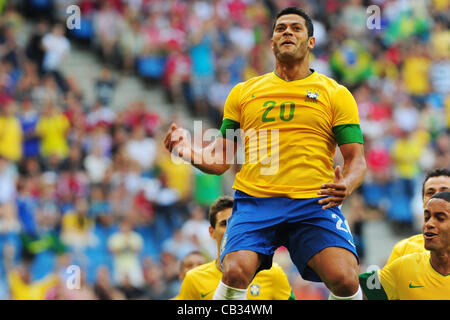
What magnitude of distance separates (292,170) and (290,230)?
1.23 feet

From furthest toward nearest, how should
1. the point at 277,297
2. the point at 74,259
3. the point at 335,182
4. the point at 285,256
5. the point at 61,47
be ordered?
the point at 61,47, the point at 285,256, the point at 74,259, the point at 277,297, the point at 335,182

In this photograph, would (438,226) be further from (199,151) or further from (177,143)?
(177,143)

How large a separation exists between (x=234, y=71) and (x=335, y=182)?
10.1 m

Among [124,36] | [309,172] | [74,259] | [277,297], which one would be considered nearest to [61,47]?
[124,36]

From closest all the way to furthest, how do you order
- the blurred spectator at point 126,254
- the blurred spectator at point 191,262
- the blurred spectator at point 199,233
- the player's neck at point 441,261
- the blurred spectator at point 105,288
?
the player's neck at point 441,261 → the blurred spectator at point 191,262 → the blurred spectator at point 105,288 → the blurred spectator at point 126,254 → the blurred spectator at point 199,233

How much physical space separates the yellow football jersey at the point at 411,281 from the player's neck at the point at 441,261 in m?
0.03

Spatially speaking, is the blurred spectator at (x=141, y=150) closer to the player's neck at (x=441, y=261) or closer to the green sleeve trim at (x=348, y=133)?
the player's neck at (x=441, y=261)

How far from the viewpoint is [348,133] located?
500cm

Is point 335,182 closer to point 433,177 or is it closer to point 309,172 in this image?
point 309,172

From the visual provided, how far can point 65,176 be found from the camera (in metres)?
11.8

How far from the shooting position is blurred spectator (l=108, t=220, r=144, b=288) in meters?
11.1

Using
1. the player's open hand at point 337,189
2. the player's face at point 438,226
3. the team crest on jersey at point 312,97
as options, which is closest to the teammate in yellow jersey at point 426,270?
the player's face at point 438,226

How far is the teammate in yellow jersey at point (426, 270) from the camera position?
537 cm

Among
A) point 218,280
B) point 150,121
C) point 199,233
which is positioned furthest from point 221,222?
point 150,121
